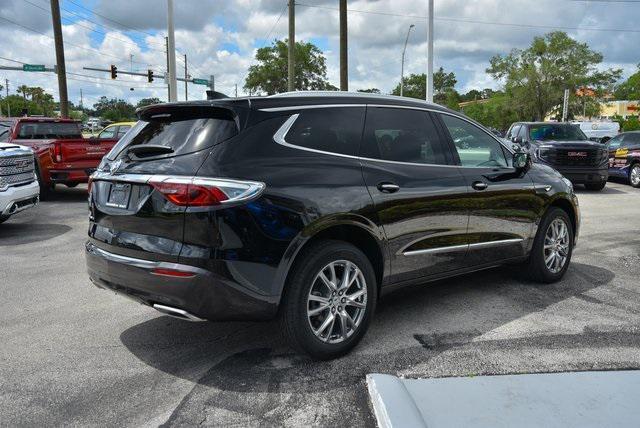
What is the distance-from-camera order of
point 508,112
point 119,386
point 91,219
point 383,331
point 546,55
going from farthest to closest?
point 508,112 < point 546,55 < point 383,331 < point 91,219 < point 119,386

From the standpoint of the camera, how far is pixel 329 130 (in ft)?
13.6

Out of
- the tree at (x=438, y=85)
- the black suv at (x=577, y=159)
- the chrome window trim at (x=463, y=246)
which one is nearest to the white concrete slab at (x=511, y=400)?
the chrome window trim at (x=463, y=246)

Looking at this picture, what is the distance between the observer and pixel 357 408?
334 cm

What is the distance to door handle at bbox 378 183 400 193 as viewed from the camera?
13.7ft

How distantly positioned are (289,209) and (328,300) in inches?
27.4

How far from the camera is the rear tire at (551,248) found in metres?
5.71

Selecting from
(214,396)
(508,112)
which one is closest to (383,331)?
(214,396)

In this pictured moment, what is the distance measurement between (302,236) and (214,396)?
1.10 metres

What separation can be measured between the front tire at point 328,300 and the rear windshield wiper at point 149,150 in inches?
44.7

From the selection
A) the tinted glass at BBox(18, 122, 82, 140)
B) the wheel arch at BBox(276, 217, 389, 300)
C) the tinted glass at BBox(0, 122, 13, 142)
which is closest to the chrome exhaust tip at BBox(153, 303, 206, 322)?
the wheel arch at BBox(276, 217, 389, 300)

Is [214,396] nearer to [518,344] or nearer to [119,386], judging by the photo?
[119,386]

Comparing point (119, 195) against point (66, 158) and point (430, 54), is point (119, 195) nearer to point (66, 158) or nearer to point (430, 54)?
point (66, 158)

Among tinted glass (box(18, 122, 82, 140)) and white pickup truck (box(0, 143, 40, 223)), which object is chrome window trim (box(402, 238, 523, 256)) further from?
tinted glass (box(18, 122, 82, 140))

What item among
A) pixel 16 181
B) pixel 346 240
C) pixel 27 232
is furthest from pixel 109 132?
pixel 346 240
